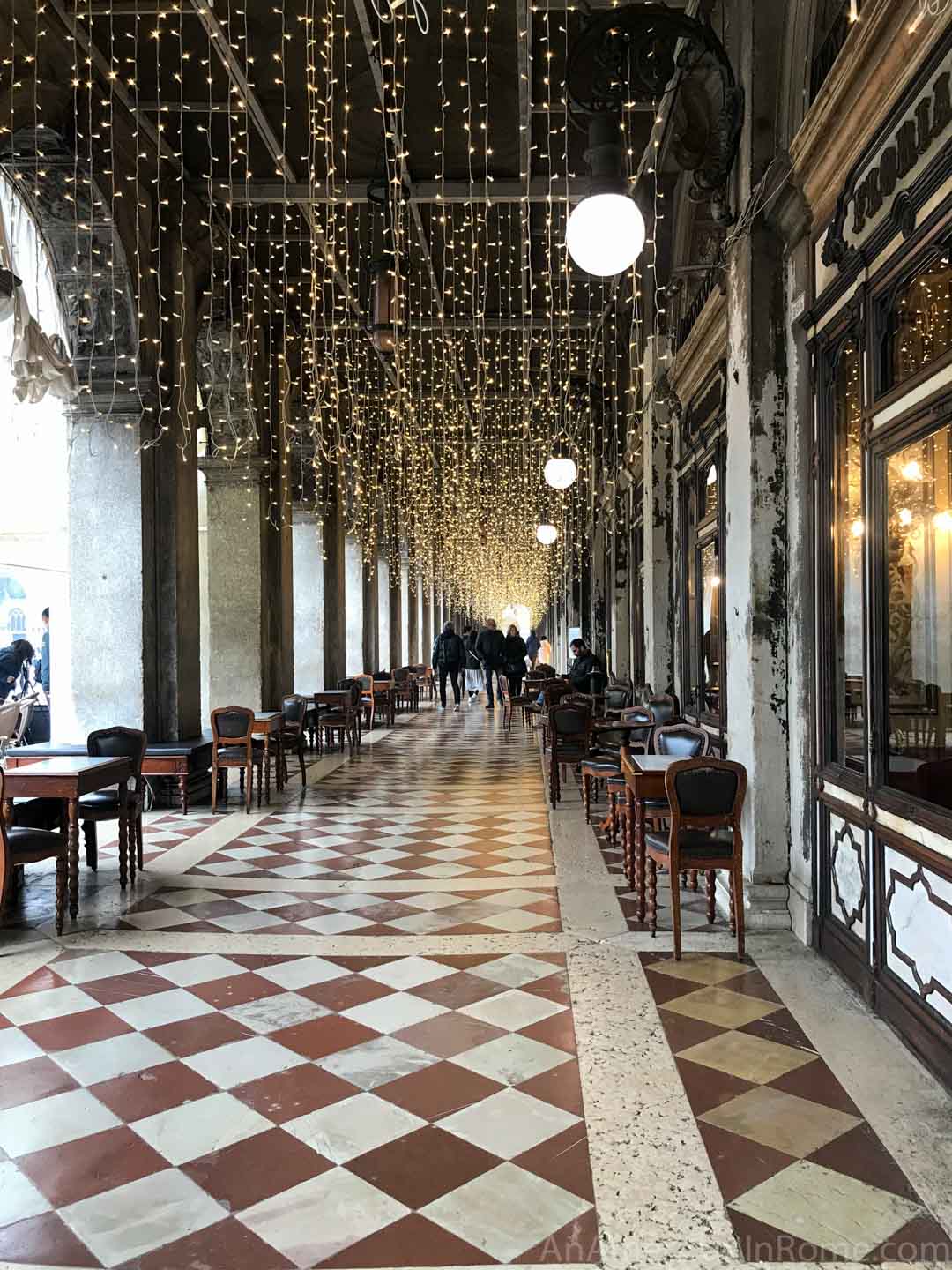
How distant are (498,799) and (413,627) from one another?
19.4 meters

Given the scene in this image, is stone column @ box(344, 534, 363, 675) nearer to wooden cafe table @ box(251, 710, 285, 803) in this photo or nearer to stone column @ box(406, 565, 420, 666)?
stone column @ box(406, 565, 420, 666)

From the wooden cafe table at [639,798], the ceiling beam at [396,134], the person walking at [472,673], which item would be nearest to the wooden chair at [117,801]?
the wooden cafe table at [639,798]

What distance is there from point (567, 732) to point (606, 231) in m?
5.18

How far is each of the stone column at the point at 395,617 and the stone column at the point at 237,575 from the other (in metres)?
10.4

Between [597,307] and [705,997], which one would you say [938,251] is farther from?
[597,307]

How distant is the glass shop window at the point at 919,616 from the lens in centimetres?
317

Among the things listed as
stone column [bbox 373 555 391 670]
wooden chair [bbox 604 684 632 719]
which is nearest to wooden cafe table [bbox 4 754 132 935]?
wooden chair [bbox 604 684 632 719]

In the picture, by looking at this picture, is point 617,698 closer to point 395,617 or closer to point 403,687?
point 403,687

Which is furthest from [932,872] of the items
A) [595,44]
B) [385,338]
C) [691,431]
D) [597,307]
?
[597,307]

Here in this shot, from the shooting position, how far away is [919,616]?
3344 mm

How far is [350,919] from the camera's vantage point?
16.1 feet

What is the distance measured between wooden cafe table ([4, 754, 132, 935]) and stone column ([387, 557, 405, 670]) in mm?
16027

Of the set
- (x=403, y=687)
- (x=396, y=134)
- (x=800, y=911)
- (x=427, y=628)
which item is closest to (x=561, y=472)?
(x=396, y=134)

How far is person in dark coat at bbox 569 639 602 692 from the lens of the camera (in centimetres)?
1174
